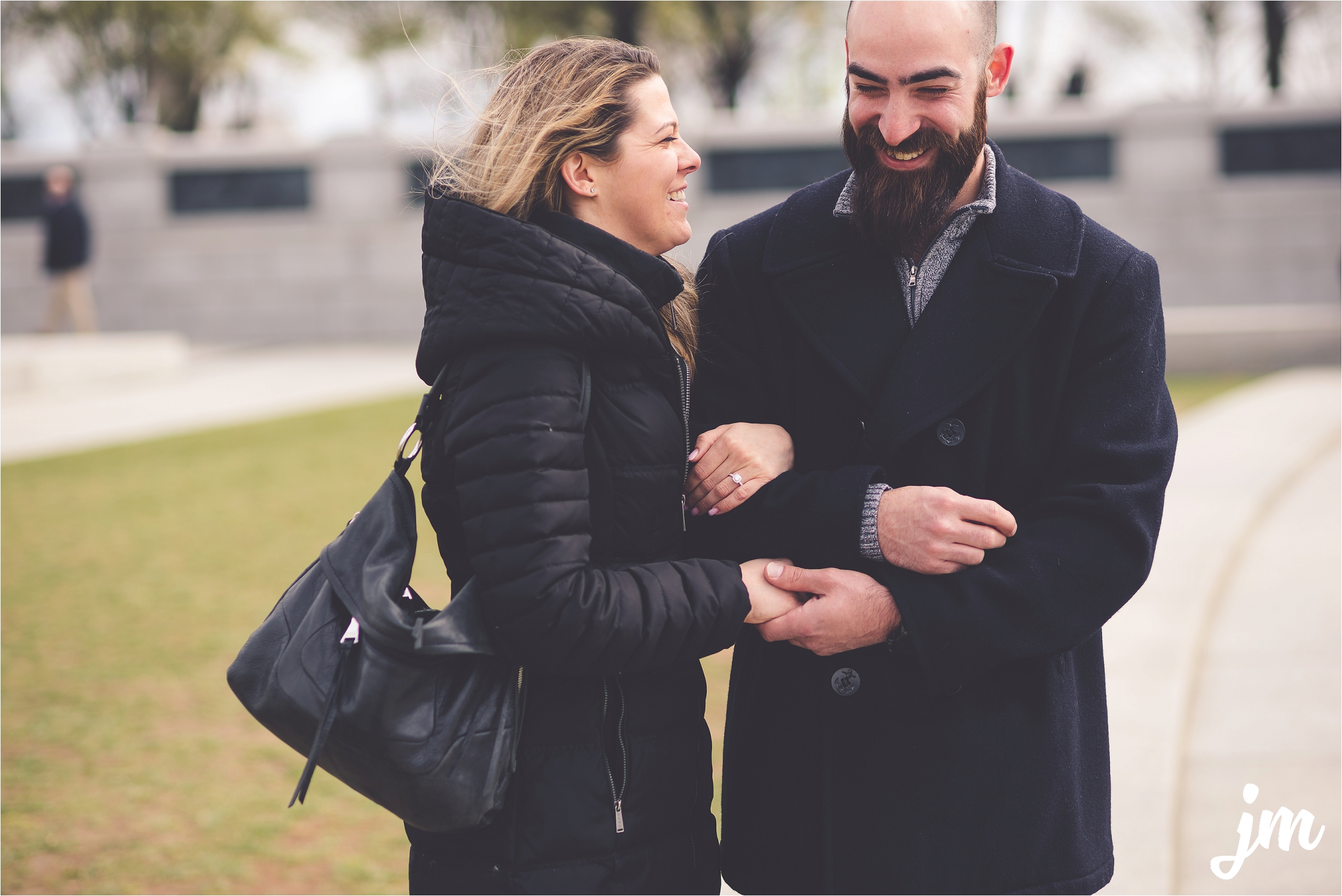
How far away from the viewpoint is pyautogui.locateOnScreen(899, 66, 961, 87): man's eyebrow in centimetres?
192

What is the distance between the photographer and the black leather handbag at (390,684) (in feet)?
5.74

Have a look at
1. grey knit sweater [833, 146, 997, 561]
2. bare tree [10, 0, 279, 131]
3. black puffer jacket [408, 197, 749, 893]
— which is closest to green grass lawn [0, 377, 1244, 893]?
black puffer jacket [408, 197, 749, 893]

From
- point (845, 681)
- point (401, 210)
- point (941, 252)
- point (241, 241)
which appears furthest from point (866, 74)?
point (241, 241)

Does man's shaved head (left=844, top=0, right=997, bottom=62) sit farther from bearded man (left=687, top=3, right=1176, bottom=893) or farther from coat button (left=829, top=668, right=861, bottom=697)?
coat button (left=829, top=668, right=861, bottom=697)

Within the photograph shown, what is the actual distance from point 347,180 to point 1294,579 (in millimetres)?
16550

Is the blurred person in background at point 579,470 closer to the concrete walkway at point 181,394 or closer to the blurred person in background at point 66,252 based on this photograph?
the concrete walkway at point 181,394

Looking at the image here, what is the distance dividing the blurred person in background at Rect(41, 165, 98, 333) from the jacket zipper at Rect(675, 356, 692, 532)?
1701 centimetres

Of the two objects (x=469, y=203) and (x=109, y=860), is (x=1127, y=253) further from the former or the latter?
(x=109, y=860)

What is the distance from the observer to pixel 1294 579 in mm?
5934

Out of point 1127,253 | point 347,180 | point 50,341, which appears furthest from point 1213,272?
point 1127,253

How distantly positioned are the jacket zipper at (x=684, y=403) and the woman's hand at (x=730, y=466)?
0.03 m

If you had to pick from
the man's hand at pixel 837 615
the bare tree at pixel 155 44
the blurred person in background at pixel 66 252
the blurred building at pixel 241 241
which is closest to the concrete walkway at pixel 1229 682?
the man's hand at pixel 837 615

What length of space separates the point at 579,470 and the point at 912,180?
77 centimetres

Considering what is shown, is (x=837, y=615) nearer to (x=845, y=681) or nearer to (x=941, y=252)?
(x=845, y=681)
